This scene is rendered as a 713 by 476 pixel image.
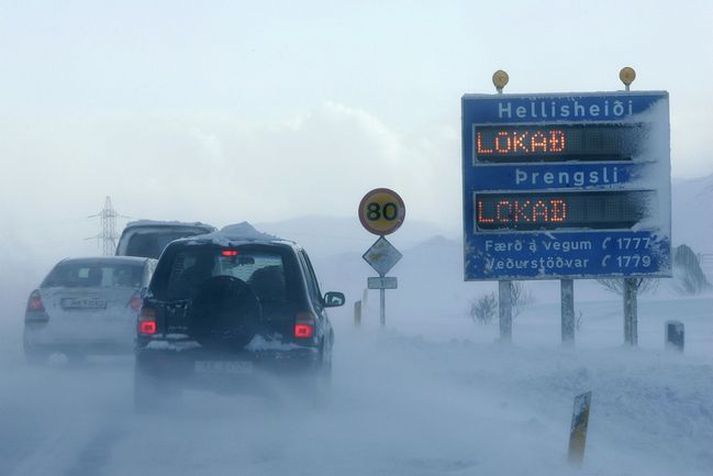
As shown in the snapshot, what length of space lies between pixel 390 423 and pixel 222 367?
1746mm

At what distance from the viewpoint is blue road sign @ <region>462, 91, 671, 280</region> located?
69.7 feet

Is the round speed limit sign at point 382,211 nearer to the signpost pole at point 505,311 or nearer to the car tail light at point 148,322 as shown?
the signpost pole at point 505,311

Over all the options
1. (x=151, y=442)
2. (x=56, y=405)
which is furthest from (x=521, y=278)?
(x=151, y=442)

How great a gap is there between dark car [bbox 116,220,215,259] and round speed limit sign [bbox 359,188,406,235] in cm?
461

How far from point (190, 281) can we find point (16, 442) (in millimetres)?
2495

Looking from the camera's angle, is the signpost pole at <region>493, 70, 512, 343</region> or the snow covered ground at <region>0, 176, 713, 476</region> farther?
the signpost pole at <region>493, 70, 512, 343</region>

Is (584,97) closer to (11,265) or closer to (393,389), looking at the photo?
(393,389)

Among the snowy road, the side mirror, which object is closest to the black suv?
the snowy road

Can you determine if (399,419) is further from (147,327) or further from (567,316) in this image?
(567,316)

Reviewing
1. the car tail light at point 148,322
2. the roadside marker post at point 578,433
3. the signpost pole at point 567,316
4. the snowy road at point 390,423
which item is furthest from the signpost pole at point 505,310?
the roadside marker post at point 578,433

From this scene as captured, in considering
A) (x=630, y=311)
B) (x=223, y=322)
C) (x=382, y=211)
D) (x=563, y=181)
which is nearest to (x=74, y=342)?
(x=223, y=322)

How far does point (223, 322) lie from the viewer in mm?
12930

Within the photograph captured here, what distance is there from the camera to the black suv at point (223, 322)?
42.4 ft

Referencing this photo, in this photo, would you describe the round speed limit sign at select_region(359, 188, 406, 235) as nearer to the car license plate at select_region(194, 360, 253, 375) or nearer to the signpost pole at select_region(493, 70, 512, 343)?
the signpost pole at select_region(493, 70, 512, 343)
